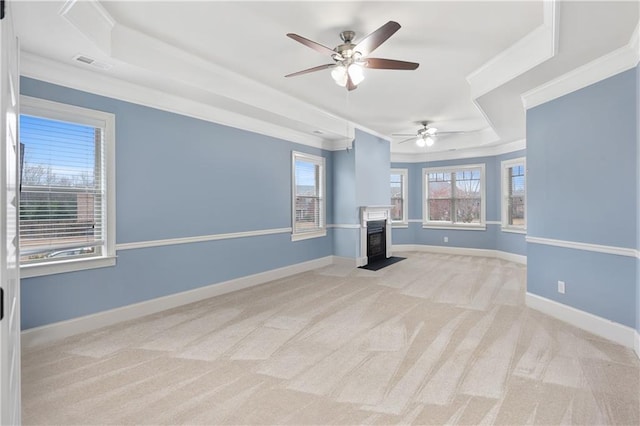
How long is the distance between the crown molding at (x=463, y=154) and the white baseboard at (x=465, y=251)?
→ 2.33 meters

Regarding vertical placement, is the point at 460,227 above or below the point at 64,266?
above

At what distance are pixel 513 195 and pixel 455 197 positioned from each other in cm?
142

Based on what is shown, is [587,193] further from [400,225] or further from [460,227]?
[400,225]

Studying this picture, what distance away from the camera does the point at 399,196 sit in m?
9.26

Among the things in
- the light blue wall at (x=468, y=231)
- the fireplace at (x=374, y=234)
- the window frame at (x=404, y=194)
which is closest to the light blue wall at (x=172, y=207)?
the fireplace at (x=374, y=234)

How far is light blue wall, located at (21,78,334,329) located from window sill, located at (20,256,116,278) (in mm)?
58

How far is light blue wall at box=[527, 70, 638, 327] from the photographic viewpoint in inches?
120

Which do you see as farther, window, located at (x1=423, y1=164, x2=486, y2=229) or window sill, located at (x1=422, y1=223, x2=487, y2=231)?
window, located at (x1=423, y1=164, x2=486, y2=229)

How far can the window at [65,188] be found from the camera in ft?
9.91

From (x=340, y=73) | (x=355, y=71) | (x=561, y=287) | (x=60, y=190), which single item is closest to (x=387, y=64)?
(x=355, y=71)

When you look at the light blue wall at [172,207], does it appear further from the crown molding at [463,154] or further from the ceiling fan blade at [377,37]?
the crown molding at [463,154]

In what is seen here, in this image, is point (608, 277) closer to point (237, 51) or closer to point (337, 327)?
point (337, 327)

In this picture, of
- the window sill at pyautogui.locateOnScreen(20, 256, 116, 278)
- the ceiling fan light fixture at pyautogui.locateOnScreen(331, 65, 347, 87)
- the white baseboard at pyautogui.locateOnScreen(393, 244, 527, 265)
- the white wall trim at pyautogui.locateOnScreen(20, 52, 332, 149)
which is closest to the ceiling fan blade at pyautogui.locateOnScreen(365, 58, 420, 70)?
A: the ceiling fan light fixture at pyautogui.locateOnScreen(331, 65, 347, 87)

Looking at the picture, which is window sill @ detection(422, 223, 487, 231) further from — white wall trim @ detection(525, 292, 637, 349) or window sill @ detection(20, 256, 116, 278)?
window sill @ detection(20, 256, 116, 278)
